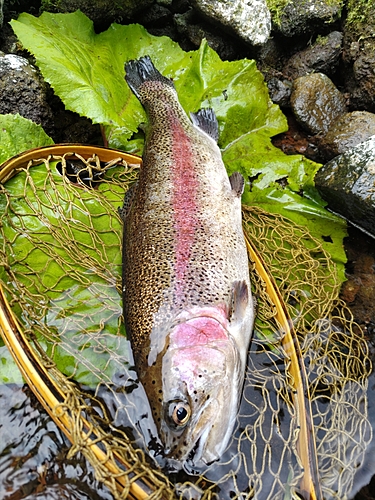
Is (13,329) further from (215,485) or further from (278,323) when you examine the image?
(278,323)

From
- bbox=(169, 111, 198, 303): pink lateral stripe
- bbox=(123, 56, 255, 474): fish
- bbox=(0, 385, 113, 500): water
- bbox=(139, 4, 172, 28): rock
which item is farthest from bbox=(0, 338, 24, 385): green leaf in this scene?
bbox=(139, 4, 172, 28): rock

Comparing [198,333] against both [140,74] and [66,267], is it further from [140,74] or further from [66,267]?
[140,74]

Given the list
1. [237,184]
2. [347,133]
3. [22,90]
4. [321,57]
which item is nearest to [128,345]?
[237,184]

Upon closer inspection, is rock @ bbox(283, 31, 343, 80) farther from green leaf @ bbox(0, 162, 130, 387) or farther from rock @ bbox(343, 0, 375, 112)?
green leaf @ bbox(0, 162, 130, 387)

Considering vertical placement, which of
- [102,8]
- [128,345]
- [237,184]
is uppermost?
[102,8]

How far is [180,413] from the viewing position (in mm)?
2016

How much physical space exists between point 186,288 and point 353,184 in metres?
1.71

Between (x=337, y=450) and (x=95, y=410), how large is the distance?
1298 millimetres

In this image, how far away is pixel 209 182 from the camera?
2973 mm

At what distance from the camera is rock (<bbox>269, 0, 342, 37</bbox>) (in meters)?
4.46

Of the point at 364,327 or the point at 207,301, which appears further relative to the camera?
the point at 364,327

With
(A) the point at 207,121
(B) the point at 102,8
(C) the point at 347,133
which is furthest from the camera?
(B) the point at 102,8

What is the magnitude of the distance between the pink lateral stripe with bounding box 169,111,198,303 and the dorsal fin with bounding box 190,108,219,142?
30cm

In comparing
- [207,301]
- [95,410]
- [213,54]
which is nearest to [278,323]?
[207,301]
